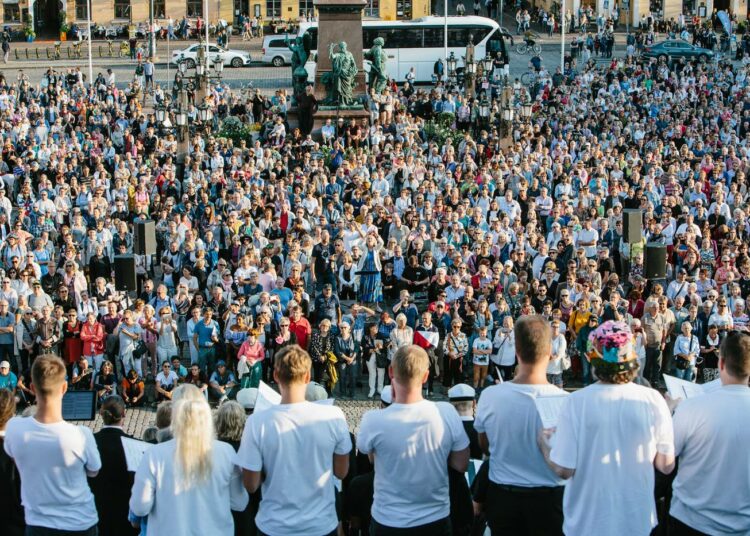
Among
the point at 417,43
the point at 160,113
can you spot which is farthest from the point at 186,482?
the point at 417,43

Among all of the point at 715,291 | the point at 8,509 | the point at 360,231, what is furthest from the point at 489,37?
the point at 8,509

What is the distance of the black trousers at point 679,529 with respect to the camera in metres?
6.73

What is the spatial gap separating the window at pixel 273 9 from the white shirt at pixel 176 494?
61.7 m

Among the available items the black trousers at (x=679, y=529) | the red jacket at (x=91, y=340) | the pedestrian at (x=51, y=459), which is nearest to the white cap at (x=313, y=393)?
the pedestrian at (x=51, y=459)

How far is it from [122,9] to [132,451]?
202 feet

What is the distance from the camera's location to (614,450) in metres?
6.48

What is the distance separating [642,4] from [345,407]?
54126 millimetres

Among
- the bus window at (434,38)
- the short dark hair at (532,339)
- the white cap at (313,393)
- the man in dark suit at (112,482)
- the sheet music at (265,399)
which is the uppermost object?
the bus window at (434,38)

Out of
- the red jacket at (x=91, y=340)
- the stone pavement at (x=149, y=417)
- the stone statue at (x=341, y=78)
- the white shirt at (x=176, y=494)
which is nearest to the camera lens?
the white shirt at (x=176, y=494)

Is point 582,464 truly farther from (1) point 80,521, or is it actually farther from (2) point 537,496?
(1) point 80,521

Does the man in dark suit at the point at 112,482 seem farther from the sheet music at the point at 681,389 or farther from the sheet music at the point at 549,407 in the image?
the sheet music at the point at 681,389

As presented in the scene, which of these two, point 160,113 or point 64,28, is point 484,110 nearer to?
point 160,113

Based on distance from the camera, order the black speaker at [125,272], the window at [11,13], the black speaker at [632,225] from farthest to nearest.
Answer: the window at [11,13] < the black speaker at [632,225] < the black speaker at [125,272]

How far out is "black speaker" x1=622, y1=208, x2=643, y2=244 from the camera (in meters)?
20.0
